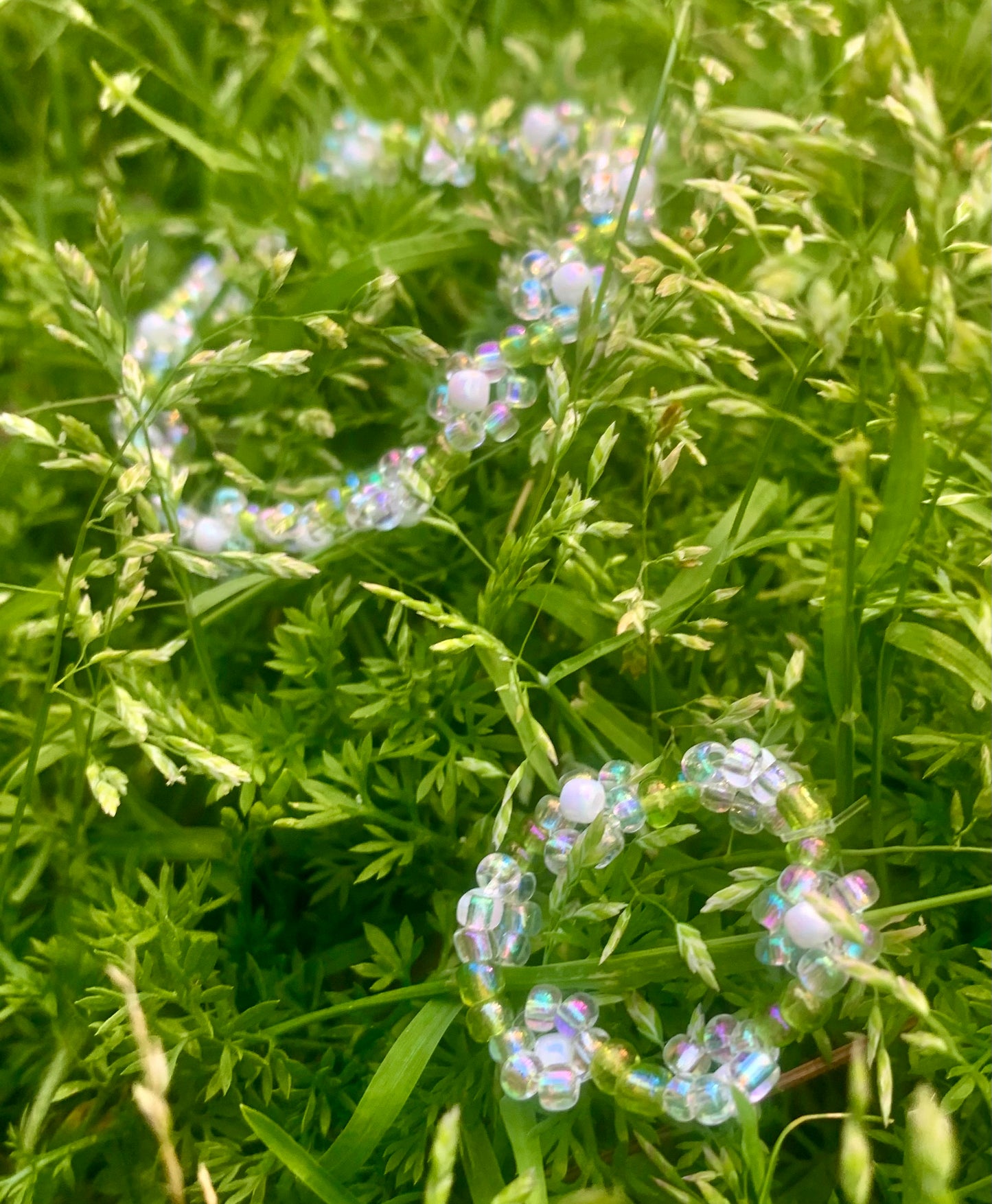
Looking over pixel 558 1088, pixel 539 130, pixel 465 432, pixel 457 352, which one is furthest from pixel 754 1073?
pixel 539 130

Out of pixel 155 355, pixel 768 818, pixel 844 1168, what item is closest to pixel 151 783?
pixel 155 355

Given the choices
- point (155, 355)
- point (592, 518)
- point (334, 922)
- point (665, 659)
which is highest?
point (155, 355)

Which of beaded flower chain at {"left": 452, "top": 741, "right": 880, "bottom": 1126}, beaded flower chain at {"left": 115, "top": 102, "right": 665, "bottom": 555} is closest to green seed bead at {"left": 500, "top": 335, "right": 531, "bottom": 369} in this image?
beaded flower chain at {"left": 115, "top": 102, "right": 665, "bottom": 555}

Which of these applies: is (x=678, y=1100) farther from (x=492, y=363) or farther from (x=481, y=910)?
(x=492, y=363)

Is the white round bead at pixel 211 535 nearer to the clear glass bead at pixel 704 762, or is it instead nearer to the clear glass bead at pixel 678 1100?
the clear glass bead at pixel 704 762

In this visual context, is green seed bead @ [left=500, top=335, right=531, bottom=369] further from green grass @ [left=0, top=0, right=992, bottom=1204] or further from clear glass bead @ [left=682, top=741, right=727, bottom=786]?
clear glass bead @ [left=682, top=741, right=727, bottom=786]

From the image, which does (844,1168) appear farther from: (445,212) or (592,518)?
(445,212)

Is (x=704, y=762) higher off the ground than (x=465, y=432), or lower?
lower
